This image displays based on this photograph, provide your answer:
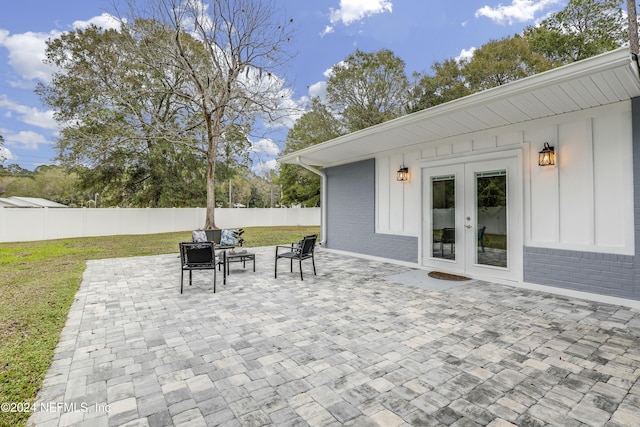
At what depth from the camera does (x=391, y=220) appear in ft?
23.0

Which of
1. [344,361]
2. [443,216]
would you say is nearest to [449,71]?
[443,216]

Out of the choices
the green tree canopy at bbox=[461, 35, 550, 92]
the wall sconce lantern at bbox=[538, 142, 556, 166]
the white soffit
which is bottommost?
the wall sconce lantern at bbox=[538, 142, 556, 166]

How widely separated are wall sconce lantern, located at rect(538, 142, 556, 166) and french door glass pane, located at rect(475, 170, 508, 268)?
579 mm

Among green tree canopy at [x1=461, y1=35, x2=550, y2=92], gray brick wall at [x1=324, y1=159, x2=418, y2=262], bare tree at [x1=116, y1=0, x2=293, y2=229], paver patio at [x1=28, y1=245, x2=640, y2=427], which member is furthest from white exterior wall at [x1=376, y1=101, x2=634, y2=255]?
green tree canopy at [x1=461, y1=35, x2=550, y2=92]

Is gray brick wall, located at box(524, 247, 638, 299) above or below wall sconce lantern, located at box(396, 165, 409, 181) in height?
below

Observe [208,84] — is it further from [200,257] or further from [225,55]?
[200,257]

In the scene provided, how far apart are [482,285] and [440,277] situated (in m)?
0.72

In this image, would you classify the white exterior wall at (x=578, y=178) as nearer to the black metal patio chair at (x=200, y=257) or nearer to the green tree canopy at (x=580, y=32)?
the black metal patio chair at (x=200, y=257)

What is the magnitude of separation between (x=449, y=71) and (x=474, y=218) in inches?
465

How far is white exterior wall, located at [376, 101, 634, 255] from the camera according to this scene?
12.6 feet

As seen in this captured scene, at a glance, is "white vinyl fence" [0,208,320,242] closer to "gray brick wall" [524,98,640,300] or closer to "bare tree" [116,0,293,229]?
"bare tree" [116,0,293,229]

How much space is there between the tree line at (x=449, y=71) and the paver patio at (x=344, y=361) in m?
12.2

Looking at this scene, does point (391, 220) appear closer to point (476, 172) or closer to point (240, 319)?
point (476, 172)

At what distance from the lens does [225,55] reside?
445 inches
